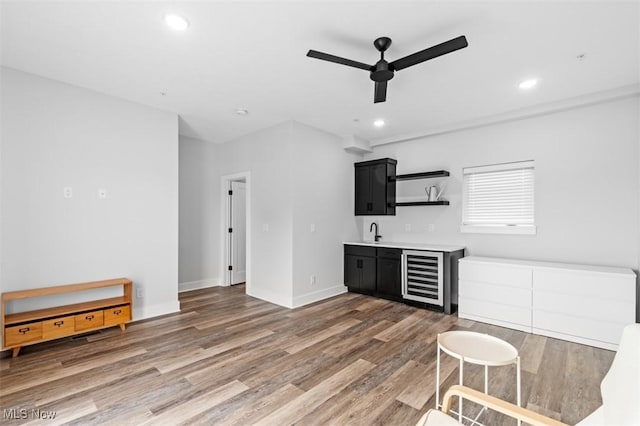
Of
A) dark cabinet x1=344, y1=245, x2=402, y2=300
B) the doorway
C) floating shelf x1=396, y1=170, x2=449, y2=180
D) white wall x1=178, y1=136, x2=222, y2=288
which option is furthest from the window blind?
white wall x1=178, y1=136, x2=222, y2=288

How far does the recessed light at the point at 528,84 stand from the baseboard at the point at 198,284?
5.68 metres

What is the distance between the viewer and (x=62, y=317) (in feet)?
9.86

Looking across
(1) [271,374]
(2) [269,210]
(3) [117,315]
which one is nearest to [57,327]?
(3) [117,315]

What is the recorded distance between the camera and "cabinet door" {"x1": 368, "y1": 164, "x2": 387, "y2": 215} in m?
5.06

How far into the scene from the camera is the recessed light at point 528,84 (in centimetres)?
310

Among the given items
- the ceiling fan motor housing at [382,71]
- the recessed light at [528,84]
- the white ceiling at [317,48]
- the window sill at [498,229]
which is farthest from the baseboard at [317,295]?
the recessed light at [528,84]

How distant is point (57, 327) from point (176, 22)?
10.2 ft

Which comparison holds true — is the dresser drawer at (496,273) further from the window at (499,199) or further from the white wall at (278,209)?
the white wall at (278,209)

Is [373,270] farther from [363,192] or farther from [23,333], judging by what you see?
[23,333]

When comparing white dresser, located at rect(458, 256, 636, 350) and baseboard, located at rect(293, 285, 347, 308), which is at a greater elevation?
white dresser, located at rect(458, 256, 636, 350)

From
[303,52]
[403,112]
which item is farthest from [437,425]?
[403,112]

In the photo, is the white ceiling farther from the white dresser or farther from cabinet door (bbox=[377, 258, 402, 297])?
cabinet door (bbox=[377, 258, 402, 297])

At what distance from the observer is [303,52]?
2617 millimetres

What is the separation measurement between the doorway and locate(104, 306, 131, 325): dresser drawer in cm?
240
